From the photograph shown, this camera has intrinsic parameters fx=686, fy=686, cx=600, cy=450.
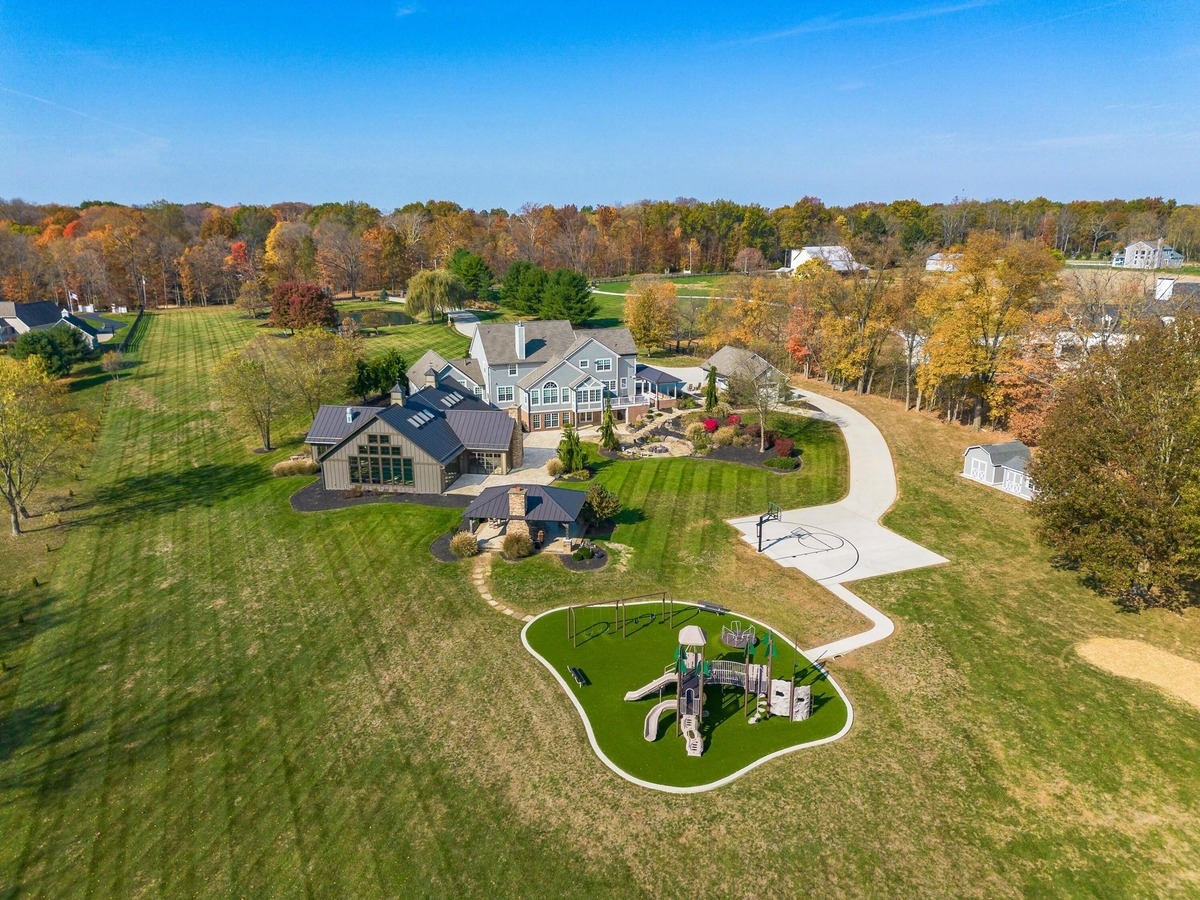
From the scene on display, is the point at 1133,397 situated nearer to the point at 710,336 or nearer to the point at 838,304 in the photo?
the point at 838,304

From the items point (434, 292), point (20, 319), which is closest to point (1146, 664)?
point (434, 292)

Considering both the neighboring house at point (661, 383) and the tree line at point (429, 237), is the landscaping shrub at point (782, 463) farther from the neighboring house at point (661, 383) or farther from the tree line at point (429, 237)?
the tree line at point (429, 237)

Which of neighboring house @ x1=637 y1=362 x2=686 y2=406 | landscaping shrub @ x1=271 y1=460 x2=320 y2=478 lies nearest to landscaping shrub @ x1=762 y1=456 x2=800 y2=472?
neighboring house @ x1=637 y1=362 x2=686 y2=406

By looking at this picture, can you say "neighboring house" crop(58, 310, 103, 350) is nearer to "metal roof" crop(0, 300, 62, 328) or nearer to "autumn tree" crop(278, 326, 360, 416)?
"metal roof" crop(0, 300, 62, 328)

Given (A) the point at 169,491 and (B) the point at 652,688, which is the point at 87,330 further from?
(B) the point at 652,688

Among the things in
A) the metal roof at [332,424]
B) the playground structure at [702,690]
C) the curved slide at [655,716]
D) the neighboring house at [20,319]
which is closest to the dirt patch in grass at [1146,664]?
the playground structure at [702,690]
